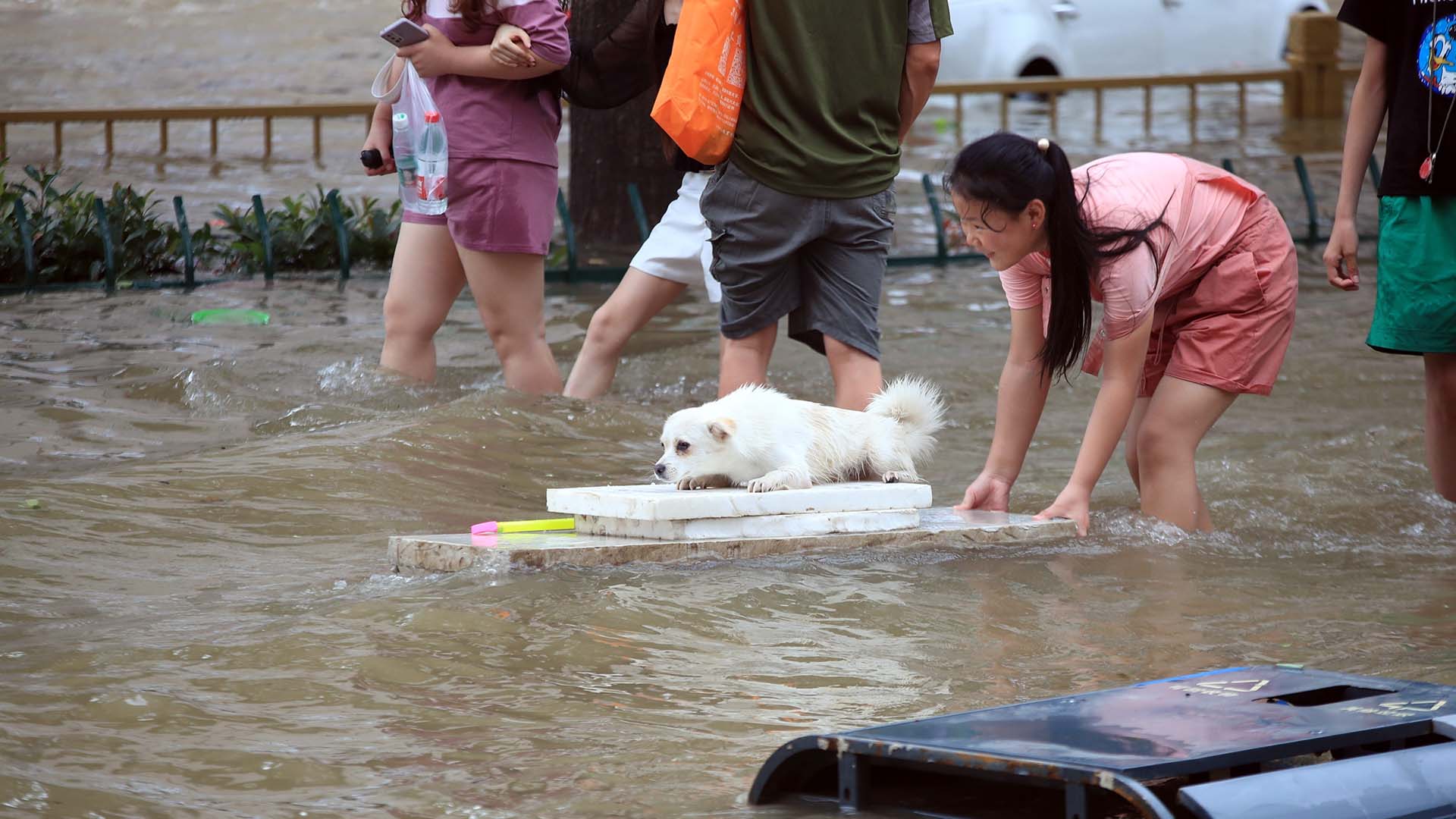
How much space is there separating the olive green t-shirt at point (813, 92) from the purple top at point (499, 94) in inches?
38.1

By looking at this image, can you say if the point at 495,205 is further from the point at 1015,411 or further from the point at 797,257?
the point at 1015,411

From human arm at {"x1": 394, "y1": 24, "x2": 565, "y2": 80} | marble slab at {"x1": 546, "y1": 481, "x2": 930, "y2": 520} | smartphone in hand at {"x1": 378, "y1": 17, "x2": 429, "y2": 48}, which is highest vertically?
smartphone in hand at {"x1": 378, "y1": 17, "x2": 429, "y2": 48}

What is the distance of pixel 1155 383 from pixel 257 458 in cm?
300

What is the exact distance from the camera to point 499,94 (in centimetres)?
579

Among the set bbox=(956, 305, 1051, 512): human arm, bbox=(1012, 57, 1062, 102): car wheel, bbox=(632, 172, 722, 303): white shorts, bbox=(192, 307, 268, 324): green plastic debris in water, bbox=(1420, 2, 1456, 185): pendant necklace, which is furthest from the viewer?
bbox=(1012, 57, 1062, 102): car wheel

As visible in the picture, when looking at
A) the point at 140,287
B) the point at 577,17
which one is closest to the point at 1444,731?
the point at 577,17

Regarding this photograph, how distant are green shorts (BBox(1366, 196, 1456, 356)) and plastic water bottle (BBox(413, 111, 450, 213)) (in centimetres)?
312

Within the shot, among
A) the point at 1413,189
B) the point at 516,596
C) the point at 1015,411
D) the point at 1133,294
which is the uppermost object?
the point at 1413,189

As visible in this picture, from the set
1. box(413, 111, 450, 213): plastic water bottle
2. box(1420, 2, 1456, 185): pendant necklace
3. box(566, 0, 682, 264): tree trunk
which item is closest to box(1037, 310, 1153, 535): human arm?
box(1420, 2, 1456, 185): pendant necklace

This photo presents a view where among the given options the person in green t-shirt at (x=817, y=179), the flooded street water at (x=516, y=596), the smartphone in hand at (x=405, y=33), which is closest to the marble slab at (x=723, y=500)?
the flooded street water at (x=516, y=596)

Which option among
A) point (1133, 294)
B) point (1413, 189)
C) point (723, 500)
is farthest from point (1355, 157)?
point (723, 500)

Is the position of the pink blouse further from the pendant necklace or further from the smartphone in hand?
the smartphone in hand

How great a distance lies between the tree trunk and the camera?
1163 centimetres

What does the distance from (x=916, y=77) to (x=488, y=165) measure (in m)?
1.54
